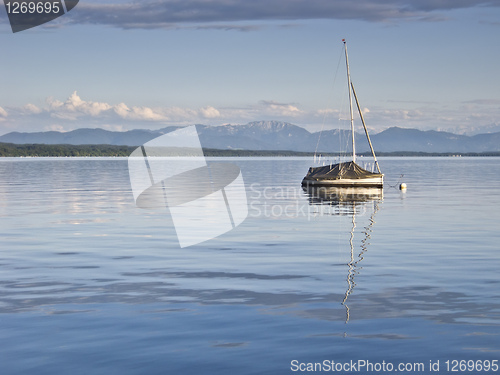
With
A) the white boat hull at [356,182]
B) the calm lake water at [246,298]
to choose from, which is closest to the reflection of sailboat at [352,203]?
the calm lake water at [246,298]

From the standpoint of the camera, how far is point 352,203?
65625mm

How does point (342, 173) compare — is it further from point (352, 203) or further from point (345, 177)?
point (352, 203)

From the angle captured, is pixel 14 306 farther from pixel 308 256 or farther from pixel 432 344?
pixel 308 256

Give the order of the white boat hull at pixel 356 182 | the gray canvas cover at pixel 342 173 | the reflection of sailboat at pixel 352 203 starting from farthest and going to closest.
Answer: the gray canvas cover at pixel 342 173
the white boat hull at pixel 356 182
the reflection of sailboat at pixel 352 203

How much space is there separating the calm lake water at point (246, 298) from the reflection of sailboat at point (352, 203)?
0.22 m

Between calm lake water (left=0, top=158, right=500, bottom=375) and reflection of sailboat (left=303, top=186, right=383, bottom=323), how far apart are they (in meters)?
0.22

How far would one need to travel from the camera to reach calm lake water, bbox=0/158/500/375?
15688 mm

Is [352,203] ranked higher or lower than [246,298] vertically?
lower

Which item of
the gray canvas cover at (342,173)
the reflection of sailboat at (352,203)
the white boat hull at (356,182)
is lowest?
the white boat hull at (356,182)

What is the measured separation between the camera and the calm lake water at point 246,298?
1569 centimetres

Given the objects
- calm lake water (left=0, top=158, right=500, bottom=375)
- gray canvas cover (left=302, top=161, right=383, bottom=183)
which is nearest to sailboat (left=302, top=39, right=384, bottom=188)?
gray canvas cover (left=302, top=161, right=383, bottom=183)

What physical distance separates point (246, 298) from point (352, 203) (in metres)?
45.2

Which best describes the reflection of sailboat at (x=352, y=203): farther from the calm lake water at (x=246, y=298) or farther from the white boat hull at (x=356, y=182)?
the white boat hull at (x=356, y=182)

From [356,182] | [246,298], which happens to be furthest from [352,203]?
[246,298]
